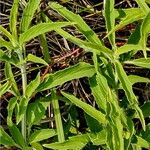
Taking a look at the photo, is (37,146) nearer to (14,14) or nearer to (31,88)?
(31,88)

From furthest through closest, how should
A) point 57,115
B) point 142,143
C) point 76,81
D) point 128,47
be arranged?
point 76,81 → point 57,115 → point 142,143 → point 128,47

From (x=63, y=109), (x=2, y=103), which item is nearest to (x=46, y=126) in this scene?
(x=63, y=109)

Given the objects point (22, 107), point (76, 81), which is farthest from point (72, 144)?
point (76, 81)

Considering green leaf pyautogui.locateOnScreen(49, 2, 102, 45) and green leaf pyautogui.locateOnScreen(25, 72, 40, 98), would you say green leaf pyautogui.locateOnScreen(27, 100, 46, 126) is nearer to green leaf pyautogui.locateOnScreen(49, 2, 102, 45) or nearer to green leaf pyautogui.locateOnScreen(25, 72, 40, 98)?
green leaf pyautogui.locateOnScreen(25, 72, 40, 98)

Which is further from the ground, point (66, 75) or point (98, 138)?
point (66, 75)

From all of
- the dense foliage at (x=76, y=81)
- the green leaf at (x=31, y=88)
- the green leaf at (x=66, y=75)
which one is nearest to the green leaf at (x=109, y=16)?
the dense foliage at (x=76, y=81)

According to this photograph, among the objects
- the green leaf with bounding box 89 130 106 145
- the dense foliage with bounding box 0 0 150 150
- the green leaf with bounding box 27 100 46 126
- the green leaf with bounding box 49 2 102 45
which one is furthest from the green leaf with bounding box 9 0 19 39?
the green leaf with bounding box 89 130 106 145

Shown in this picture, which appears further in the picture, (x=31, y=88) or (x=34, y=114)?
(x=34, y=114)
